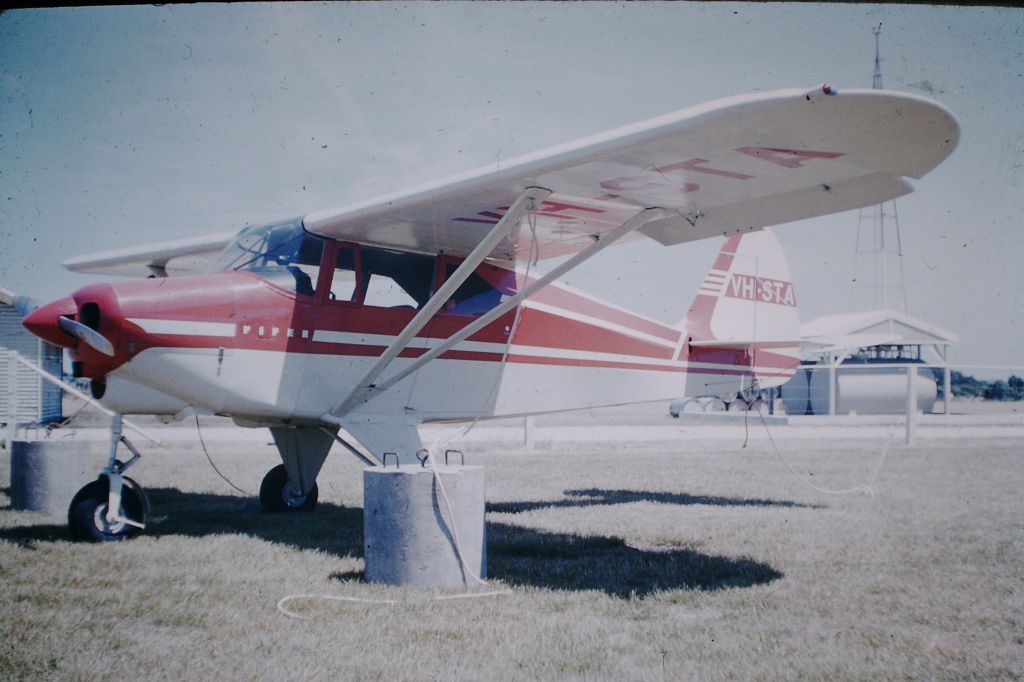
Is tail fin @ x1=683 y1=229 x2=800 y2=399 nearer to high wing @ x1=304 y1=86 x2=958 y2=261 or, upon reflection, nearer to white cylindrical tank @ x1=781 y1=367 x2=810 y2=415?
high wing @ x1=304 y1=86 x2=958 y2=261

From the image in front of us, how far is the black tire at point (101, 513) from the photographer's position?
19.0 ft

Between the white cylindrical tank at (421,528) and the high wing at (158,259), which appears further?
the high wing at (158,259)

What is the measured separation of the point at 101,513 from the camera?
5883mm

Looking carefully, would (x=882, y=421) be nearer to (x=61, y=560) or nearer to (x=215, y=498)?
(x=215, y=498)

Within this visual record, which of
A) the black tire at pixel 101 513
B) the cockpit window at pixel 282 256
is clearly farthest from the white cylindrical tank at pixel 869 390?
the black tire at pixel 101 513

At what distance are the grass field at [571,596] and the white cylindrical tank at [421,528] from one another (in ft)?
0.54

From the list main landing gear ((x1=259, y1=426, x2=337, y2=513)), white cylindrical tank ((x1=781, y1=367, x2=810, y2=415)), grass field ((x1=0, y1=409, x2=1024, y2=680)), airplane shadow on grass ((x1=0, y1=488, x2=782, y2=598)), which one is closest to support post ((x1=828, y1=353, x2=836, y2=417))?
white cylindrical tank ((x1=781, y1=367, x2=810, y2=415))

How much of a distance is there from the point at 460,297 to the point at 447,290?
4.76 feet

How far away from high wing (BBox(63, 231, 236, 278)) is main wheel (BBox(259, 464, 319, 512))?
9.22ft

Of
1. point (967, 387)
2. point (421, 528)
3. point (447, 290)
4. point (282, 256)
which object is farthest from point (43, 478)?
point (967, 387)

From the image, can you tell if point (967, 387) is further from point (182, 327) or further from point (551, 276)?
point (182, 327)

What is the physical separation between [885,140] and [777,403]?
29.3 metres

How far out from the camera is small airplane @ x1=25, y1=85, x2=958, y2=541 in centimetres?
455

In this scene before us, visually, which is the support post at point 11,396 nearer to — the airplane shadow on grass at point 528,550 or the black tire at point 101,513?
the airplane shadow on grass at point 528,550
